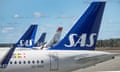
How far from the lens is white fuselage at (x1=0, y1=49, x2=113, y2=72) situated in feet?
69.2

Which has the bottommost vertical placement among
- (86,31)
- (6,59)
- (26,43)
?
(26,43)

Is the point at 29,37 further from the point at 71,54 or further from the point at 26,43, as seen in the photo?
the point at 71,54

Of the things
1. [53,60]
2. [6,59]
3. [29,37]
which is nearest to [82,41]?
[53,60]

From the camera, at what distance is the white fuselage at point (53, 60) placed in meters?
21.1

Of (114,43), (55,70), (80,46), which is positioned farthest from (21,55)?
(114,43)

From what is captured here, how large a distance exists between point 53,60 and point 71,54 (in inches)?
47.4

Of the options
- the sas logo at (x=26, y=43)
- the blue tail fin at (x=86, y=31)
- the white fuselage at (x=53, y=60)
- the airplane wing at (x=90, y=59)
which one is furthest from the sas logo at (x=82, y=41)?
the sas logo at (x=26, y=43)

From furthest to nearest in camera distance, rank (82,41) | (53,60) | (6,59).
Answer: (82,41), (53,60), (6,59)

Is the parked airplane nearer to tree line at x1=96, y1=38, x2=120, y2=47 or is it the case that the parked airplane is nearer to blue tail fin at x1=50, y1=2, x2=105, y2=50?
blue tail fin at x1=50, y1=2, x2=105, y2=50

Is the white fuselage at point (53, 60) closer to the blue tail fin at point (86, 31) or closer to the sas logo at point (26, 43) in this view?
the blue tail fin at point (86, 31)

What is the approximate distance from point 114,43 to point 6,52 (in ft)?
563

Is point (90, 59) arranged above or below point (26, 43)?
above

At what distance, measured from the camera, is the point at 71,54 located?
2136 cm

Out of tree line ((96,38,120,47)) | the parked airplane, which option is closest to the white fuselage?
the parked airplane
